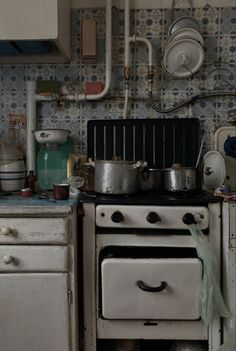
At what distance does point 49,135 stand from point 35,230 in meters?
0.59

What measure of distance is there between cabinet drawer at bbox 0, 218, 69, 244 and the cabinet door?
14cm

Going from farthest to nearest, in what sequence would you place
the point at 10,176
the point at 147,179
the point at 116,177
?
the point at 10,176 < the point at 147,179 < the point at 116,177

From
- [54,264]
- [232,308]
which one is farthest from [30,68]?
[232,308]

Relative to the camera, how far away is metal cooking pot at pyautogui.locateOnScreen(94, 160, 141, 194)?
1.53 m

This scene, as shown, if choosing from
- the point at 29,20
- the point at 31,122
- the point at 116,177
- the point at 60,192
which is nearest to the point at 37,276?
the point at 60,192

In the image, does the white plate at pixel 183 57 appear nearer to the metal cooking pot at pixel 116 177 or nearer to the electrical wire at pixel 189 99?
the electrical wire at pixel 189 99

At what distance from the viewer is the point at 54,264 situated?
1.45 meters

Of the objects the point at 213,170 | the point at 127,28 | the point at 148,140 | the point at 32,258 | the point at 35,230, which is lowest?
the point at 32,258

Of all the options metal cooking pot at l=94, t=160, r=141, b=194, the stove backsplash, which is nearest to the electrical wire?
the stove backsplash

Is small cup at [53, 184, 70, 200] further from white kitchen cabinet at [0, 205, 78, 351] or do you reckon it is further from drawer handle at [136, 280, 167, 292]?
drawer handle at [136, 280, 167, 292]

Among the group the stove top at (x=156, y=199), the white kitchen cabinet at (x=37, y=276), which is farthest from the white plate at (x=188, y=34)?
the white kitchen cabinet at (x=37, y=276)

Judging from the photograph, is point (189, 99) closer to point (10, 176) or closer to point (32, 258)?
point (10, 176)

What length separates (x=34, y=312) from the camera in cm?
147

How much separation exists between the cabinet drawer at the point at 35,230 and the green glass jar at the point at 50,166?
0.54 m
